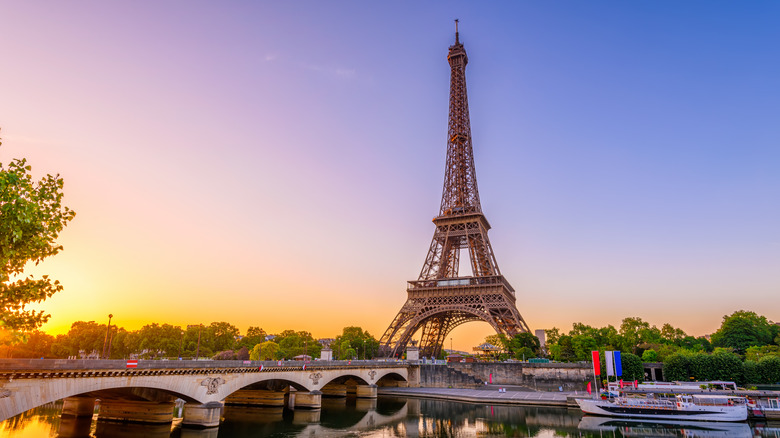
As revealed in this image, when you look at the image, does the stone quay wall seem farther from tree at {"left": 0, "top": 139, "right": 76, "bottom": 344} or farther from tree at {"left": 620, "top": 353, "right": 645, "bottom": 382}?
tree at {"left": 0, "top": 139, "right": 76, "bottom": 344}

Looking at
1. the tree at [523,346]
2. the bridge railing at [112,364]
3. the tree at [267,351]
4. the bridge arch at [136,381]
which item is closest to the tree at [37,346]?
the tree at [267,351]

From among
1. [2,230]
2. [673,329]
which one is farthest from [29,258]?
[673,329]

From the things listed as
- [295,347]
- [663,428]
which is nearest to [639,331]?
[663,428]

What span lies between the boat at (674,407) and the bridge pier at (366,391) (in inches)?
899

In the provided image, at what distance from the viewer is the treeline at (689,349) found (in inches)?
1980

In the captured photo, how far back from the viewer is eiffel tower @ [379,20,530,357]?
6531 centimetres

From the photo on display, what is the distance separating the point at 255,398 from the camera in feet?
148

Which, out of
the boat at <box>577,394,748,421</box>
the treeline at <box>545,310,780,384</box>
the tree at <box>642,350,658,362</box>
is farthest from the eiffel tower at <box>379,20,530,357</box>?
the boat at <box>577,394,748,421</box>

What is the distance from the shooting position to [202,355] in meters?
91.0

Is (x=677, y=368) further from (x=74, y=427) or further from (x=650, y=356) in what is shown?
(x=74, y=427)

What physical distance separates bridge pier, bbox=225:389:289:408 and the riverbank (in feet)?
57.8

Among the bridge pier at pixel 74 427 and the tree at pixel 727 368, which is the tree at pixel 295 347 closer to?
the bridge pier at pixel 74 427

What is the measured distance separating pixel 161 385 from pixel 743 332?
99.6 meters

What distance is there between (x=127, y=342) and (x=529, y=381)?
77538mm
